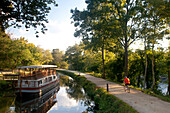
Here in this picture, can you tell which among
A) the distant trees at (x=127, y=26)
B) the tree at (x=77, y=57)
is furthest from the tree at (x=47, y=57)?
the distant trees at (x=127, y=26)

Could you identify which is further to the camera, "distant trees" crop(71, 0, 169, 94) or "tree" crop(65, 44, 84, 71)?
"tree" crop(65, 44, 84, 71)

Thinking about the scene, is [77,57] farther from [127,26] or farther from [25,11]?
[25,11]

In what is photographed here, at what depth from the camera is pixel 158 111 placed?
324 inches

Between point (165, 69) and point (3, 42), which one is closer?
point (165, 69)

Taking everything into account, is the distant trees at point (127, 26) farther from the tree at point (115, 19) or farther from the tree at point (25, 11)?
the tree at point (25, 11)

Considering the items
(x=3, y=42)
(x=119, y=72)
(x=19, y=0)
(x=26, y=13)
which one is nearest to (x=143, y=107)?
(x=26, y=13)

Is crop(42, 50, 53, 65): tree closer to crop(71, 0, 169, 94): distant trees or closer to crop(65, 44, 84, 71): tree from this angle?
crop(65, 44, 84, 71): tree

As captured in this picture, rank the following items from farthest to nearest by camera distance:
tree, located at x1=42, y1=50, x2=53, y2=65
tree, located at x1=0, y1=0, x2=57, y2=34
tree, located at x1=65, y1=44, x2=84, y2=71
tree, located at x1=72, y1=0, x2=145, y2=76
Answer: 1. tree, located at x1=42, y1=50, x2=53, y2=65
2. tree, located at x1=65, y1=44, x2=84, y2=71
3. tree, located at x1=72, y1=0, x2=145, y2=76
4. tree, located at x1=0, y1=0, x2=57, y2=34

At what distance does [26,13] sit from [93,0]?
512 inches

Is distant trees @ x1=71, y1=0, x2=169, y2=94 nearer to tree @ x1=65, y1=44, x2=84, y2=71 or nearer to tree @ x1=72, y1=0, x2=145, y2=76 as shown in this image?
tree @ x1=72, y1=0, x2=145, y2=76

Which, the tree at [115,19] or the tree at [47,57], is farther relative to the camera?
the tree at [47,57]

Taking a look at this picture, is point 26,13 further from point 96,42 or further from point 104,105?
point 96,42

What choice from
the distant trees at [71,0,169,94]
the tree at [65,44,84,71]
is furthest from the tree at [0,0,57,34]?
the tree at [65,44,84,71]

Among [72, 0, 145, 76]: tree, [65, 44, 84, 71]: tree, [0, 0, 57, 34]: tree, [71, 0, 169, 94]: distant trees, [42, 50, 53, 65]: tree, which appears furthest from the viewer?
[42, 50, 53, 65]: tree
